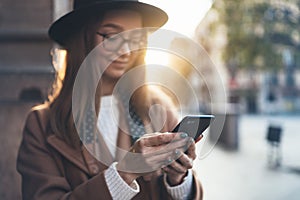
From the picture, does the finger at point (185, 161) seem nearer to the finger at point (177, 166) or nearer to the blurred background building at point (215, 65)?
the finger at point (177, 166)

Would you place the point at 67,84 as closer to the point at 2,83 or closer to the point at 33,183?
the point at 33,183

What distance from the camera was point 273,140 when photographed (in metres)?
9.19

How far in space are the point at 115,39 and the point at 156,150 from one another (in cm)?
51

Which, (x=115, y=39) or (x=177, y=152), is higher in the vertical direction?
(x=115, y=39)

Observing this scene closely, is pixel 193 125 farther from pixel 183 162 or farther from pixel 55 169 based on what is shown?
pixel 55 169

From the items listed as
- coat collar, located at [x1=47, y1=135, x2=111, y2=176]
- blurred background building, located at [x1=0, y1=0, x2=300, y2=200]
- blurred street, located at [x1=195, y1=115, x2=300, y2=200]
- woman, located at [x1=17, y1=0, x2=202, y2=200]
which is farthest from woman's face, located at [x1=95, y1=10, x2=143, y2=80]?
blurred street, located at [x1=195, y1=115, x2=300, y2=200]

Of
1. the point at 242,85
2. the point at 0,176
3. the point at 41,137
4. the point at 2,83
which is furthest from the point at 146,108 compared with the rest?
the point at 242,85

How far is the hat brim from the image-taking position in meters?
1.54

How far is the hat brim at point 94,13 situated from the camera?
60.6 inches

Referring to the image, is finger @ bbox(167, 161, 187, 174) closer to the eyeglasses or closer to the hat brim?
the eyeglasses

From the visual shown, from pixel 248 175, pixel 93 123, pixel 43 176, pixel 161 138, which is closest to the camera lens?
pixel 161 138

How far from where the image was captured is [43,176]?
1467 mm

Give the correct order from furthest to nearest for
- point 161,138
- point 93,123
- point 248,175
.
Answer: point 248,175 < point 93,123 < point 161,138

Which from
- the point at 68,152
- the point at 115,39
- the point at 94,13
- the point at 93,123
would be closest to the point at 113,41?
the point at 115,39
